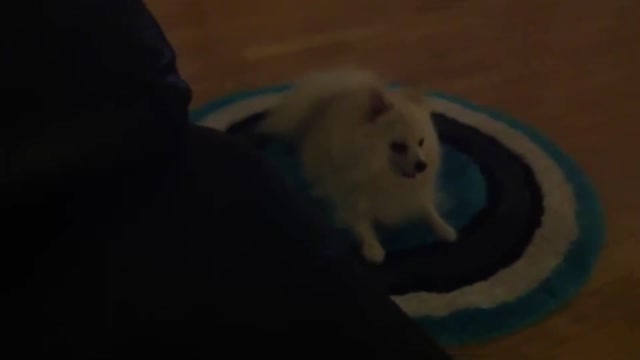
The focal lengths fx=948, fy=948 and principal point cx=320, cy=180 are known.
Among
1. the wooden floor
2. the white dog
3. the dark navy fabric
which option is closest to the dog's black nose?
the white dog

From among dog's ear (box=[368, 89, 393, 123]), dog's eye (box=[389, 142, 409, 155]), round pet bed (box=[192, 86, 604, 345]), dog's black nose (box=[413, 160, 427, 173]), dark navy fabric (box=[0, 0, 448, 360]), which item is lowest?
round pet bed (box=[192, 86, 604, 345])

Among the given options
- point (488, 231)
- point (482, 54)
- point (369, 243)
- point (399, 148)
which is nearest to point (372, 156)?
point (399, 148)

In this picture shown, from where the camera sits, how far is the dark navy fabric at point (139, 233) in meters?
0.80

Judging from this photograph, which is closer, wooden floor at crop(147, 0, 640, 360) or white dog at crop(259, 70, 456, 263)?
white dog at crop(259, 70, 456, 263)

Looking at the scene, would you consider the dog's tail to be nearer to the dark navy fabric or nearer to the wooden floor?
the wooden floor

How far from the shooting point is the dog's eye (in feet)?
5.27

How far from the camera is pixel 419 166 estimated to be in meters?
1.62

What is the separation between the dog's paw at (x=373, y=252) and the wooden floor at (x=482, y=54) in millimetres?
401

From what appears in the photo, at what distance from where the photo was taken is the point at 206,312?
0.82 metres

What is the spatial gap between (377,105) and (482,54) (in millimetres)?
718

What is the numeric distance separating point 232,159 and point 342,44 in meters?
1.31

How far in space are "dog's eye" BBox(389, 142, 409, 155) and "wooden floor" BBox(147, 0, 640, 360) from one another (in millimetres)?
407

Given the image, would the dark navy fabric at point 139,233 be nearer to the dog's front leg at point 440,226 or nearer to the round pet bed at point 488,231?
the round pet bed at point 488,231

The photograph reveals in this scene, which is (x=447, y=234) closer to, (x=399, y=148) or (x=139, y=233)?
(x=399, y=148)
